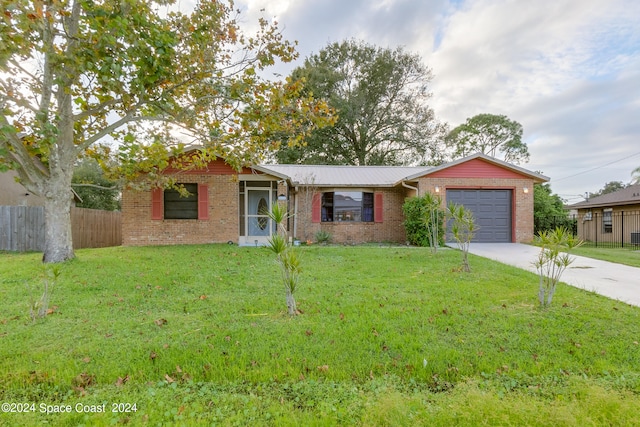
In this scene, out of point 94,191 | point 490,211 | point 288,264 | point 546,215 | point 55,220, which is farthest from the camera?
point 94,191

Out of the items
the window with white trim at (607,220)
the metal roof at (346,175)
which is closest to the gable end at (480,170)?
the metal roof at (346,175)

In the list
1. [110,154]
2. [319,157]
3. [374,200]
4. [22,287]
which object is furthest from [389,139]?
[22,287]

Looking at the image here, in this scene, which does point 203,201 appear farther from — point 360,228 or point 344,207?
point 360,228

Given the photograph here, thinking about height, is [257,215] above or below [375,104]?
below

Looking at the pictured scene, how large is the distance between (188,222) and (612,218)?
2191cm

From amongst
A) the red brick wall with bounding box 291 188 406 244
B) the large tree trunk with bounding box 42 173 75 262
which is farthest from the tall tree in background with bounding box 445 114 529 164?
the large tree trunk with bounding box 42 173 75 262

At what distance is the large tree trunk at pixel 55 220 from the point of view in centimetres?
802

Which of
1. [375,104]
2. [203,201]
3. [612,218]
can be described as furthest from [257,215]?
[612,218]

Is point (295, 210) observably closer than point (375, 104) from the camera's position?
Yes

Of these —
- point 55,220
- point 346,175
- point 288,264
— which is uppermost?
point 346,175

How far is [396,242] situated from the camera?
14.1 m

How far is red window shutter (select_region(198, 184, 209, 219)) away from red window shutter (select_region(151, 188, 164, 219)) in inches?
55.9

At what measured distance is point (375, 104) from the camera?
1052 inches

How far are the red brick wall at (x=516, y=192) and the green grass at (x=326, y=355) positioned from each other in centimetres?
811
